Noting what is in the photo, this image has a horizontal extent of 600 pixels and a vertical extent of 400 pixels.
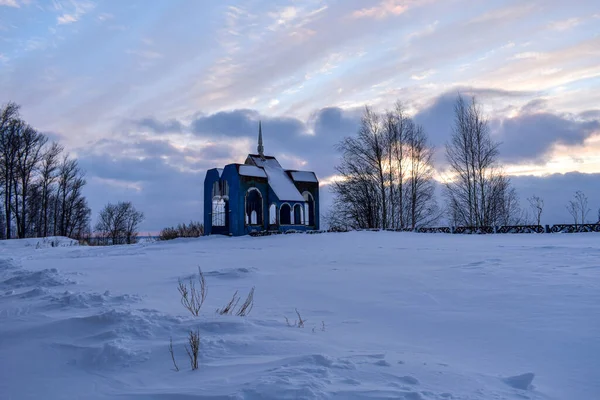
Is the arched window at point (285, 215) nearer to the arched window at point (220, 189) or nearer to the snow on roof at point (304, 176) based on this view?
the snow on roof at point (304, 176)

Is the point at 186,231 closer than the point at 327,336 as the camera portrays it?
No

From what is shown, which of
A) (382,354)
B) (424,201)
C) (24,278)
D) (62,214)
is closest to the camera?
(382,354)

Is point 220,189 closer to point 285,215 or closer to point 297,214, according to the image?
point 285,215

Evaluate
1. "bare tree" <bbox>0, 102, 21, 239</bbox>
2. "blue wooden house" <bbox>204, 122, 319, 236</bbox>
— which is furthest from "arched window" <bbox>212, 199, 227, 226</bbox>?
"bare tree" <bbox>0, 102, 21, 239</bbox>

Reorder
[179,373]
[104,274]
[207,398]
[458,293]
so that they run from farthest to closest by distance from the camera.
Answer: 1. [104,274]
2. [458,293]
3. [179,373]
4. [207,398]

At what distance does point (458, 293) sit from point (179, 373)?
3796mm

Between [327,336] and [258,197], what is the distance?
2369 centimetres

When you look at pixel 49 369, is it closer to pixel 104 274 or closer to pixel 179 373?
pixel 179 373

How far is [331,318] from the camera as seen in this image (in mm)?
4582

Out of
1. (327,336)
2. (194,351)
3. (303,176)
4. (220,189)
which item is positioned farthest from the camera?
(303,176)

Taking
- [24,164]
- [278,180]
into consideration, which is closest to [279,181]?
[278,180]

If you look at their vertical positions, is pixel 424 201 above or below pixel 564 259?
above

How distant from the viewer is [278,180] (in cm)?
2616

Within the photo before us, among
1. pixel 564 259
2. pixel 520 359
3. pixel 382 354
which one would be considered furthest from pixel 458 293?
pixel 564 259
